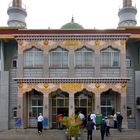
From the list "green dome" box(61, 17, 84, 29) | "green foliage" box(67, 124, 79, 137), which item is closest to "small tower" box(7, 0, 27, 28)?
"green dome" box(61, 17, 84, 29)

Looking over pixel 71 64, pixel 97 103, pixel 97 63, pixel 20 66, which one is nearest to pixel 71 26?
pixel 71 64

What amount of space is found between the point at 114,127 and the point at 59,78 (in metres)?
6.43

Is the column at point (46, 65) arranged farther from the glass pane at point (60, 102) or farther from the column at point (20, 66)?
the glass pane at point (60, 102)

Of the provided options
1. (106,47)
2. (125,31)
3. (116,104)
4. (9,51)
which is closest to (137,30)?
(125,31)

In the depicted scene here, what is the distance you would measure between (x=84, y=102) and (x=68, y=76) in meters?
3.00

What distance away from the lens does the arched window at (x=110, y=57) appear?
30375 millimetres

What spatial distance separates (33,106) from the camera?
31.2 metres

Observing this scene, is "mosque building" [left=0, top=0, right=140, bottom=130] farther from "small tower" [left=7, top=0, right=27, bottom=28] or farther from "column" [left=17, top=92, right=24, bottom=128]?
"small tower" [left=7, top=0, right=27, bottom=28]

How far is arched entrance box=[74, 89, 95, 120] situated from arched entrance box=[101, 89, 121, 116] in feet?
3.33

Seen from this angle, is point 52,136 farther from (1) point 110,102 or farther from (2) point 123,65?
(2) point 123,65

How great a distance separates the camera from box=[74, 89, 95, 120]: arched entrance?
30812mm

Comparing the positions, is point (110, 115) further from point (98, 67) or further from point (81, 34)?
point (81, 34)

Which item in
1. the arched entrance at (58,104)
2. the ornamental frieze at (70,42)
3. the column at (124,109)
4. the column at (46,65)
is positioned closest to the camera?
the column at (124,109)

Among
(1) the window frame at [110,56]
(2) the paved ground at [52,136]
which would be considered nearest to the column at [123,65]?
(1) the window frame at [110,56]
